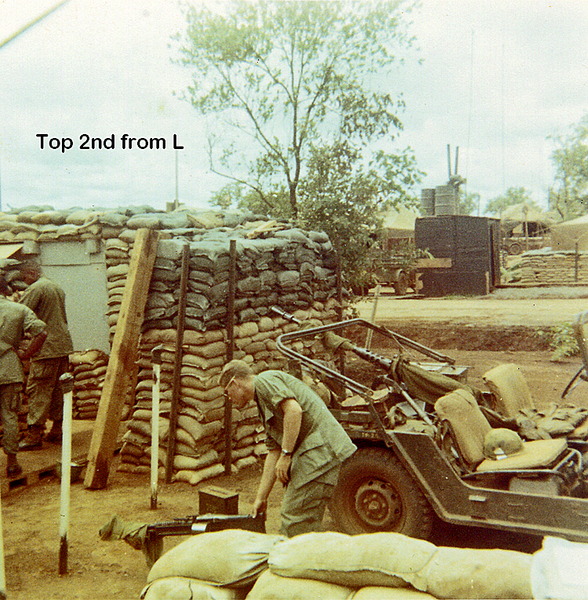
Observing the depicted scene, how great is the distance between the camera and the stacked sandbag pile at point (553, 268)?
16422 millimetres

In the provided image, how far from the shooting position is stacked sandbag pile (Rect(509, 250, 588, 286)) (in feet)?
53.9

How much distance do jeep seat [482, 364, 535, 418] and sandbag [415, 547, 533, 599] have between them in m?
2.63

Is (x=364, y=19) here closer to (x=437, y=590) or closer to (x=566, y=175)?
(x=437, y=590)

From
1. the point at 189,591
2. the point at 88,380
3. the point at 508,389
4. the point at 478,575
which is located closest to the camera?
the point at 478,575

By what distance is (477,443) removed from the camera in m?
4.19

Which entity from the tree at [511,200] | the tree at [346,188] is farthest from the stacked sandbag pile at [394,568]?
the tree at [511,200]

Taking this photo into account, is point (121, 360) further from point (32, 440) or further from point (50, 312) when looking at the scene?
point (32, 440)

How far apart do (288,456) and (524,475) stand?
1483mm

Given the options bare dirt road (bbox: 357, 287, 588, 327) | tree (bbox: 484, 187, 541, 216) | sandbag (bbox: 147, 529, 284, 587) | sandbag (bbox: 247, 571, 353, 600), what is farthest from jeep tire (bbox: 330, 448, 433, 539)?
tree (bbox: 484, 187, 541, 216)

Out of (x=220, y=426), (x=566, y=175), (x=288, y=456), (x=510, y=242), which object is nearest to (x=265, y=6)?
(x=220, y=426)

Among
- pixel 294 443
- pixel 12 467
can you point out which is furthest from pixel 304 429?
pixel 12 467

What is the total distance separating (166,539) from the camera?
456 cm

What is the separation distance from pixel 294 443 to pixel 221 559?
947 mm

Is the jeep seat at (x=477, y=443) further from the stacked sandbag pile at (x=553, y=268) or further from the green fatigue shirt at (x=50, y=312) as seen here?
the stacked sandbag pile at (x=553, y=268)
